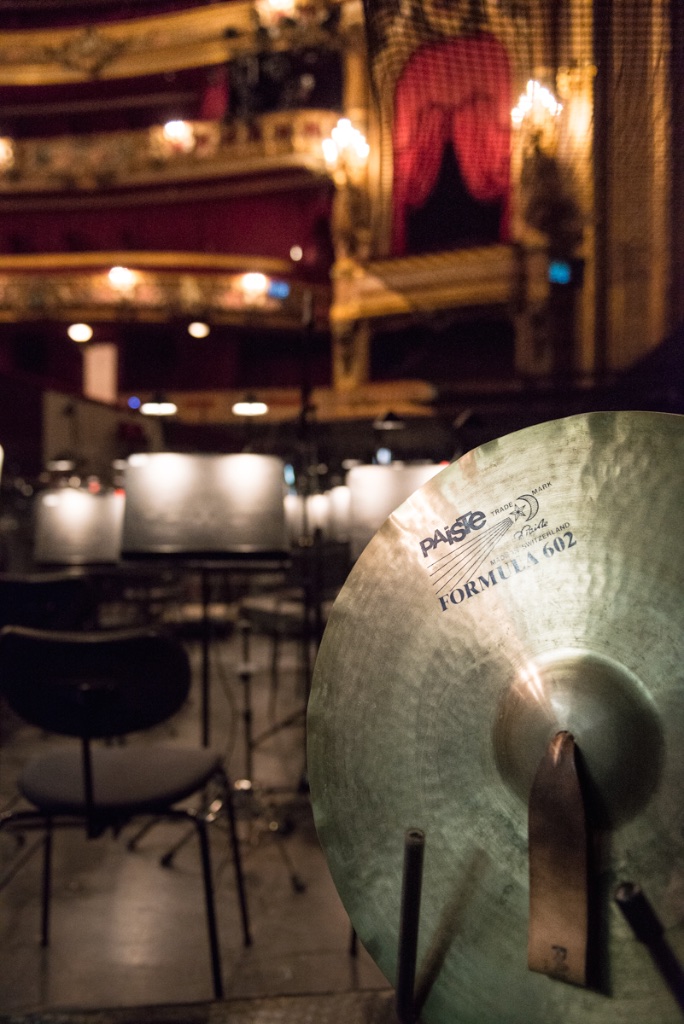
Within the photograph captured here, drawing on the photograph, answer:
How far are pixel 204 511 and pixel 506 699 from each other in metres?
1.58

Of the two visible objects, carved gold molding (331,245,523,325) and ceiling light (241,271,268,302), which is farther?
ceiling light (241,271,268,302)

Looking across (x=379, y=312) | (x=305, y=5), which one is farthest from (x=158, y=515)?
(x=305, y=5)

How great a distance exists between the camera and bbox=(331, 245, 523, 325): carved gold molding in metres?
10.2

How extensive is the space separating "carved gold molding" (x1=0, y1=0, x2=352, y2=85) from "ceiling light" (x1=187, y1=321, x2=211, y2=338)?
3.92 meters

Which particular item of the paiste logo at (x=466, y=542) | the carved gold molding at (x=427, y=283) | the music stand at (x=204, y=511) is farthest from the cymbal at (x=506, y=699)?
the carved gold molding at (x=427, y=283)

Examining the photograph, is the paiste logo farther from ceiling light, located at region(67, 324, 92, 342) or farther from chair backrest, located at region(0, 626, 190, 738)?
ceiling light, located at region(67, 324, 92, 342)

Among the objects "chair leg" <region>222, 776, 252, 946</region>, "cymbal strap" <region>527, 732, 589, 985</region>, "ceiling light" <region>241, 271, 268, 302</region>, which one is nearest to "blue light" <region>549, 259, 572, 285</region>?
"ceiling light" <region>241, 271, 268, 302</region>

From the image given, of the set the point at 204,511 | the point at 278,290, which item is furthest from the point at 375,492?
the point at 278,290

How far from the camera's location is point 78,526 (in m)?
3.24

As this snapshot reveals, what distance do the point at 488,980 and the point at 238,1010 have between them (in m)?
0.42

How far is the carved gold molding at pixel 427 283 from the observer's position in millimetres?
10172

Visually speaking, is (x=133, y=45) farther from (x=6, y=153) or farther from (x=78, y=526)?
(x=78, y=526)

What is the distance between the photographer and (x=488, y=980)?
2.02 feet

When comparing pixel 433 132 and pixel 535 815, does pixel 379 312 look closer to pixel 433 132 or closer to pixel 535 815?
pixel 433 132
